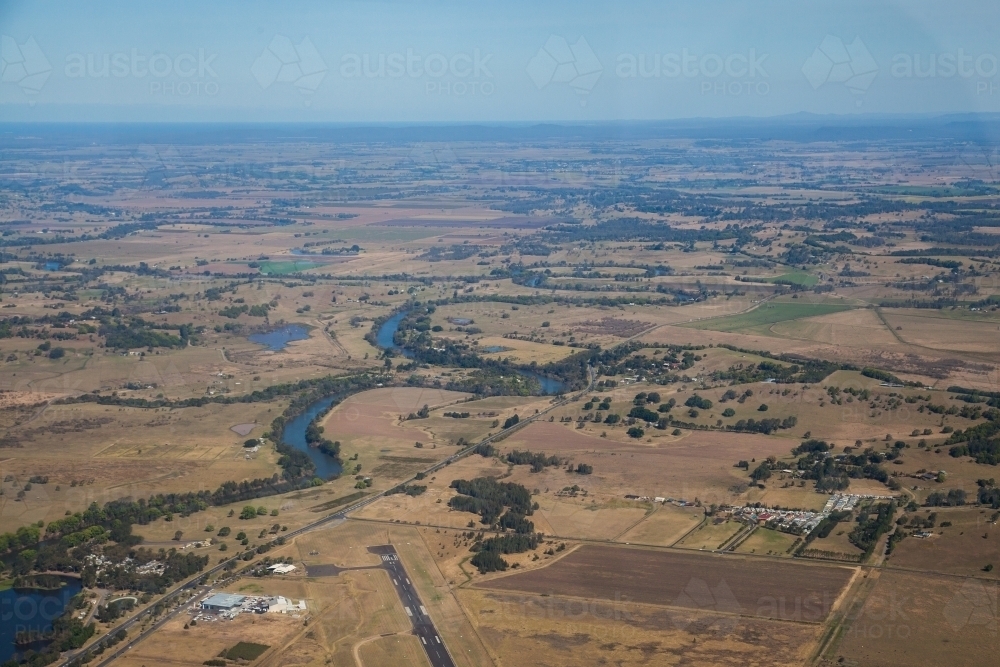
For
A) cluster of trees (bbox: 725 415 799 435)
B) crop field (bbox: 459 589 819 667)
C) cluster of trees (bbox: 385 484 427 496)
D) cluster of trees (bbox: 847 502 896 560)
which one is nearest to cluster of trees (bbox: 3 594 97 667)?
crop field (bbox: 459 589 819 667)

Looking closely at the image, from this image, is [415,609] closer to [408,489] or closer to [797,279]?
[408,489]

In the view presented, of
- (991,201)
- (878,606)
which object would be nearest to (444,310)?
(878,606)

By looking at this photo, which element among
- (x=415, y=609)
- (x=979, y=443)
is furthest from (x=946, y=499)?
(x=415, y=609)

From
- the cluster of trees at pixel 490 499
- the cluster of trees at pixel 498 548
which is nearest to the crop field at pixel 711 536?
the cluster of trees at pixel 498 548

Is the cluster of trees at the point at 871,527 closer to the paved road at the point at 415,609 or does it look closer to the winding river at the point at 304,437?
the paved road at the point at 415,609

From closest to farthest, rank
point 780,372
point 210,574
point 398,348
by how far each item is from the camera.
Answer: point 210,574 → point 780,372 → point 398,348

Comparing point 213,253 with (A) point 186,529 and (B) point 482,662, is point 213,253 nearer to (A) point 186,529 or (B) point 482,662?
(A) point 186,529
